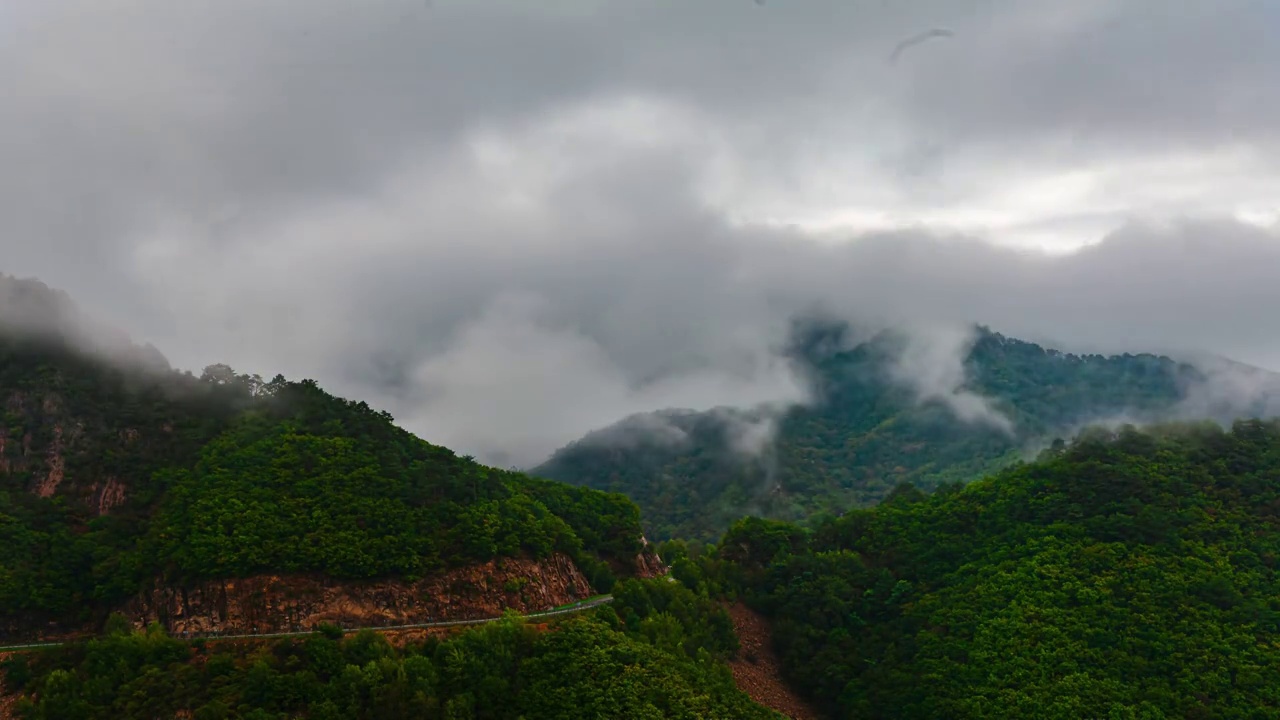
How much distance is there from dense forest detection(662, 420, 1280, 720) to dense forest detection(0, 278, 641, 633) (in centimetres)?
2019

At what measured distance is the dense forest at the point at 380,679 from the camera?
193ft

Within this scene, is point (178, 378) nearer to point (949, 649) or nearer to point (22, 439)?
point (22, 439)

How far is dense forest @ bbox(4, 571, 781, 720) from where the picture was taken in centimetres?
5884

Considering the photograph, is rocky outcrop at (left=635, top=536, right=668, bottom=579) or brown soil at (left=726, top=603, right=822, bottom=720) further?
rocky outcrop at (left=635, top=536, right=668, bottom=579)

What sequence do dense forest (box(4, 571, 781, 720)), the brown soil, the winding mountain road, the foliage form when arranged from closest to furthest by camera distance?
1. dense forest (box(4, 571, 781, 720))
2. the winding mountain road
3. the foliage
4. the brown soil

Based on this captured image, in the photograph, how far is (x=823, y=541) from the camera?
4102 inches

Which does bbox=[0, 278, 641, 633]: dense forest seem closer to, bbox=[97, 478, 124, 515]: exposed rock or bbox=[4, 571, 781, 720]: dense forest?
bbox=[97, 478, 124, 515]: exposed rock

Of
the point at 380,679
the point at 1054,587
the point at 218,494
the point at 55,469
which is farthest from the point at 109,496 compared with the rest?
the point at 1054,587

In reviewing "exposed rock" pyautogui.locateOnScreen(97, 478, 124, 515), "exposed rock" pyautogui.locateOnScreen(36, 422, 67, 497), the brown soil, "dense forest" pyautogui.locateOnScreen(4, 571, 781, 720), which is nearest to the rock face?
"dense forest" pyautogui.locateOnScreen(4, 571, 781, 720)

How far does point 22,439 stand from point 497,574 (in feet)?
142

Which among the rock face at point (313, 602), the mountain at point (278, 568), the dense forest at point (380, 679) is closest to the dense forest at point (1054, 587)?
the mountain at point (278, 568)

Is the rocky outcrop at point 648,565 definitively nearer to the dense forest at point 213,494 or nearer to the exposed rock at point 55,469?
the dense forest at point 213,494

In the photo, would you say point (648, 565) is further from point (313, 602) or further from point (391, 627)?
point (313, 602)

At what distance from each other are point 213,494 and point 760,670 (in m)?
51.5
